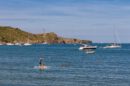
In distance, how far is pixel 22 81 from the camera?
69.8 meters

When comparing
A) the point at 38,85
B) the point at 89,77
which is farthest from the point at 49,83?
the point at 89,77

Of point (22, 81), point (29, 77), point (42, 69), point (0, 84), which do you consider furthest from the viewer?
point (42, 69)

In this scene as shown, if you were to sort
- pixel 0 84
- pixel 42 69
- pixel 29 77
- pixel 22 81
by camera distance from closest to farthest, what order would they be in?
pixel 0 84, pixel 22 81, pixel 29 77, pixel 42 69

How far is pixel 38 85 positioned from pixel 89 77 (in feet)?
50.4

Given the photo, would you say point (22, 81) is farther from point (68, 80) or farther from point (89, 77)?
point (89, 77)

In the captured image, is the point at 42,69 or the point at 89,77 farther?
the point at 42,69

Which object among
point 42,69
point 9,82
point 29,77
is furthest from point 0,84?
point 42,69

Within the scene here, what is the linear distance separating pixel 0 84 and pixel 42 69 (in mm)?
29012

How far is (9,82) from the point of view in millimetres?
68062

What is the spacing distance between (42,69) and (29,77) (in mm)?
17236

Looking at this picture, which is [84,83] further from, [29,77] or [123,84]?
[29,77]

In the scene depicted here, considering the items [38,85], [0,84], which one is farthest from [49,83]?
[0,84]

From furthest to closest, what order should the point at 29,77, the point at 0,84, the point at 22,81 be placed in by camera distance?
the point at 29,77, the point at 22,81, the point at 0,84

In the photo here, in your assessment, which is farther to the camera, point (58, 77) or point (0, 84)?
point (58, 77)
